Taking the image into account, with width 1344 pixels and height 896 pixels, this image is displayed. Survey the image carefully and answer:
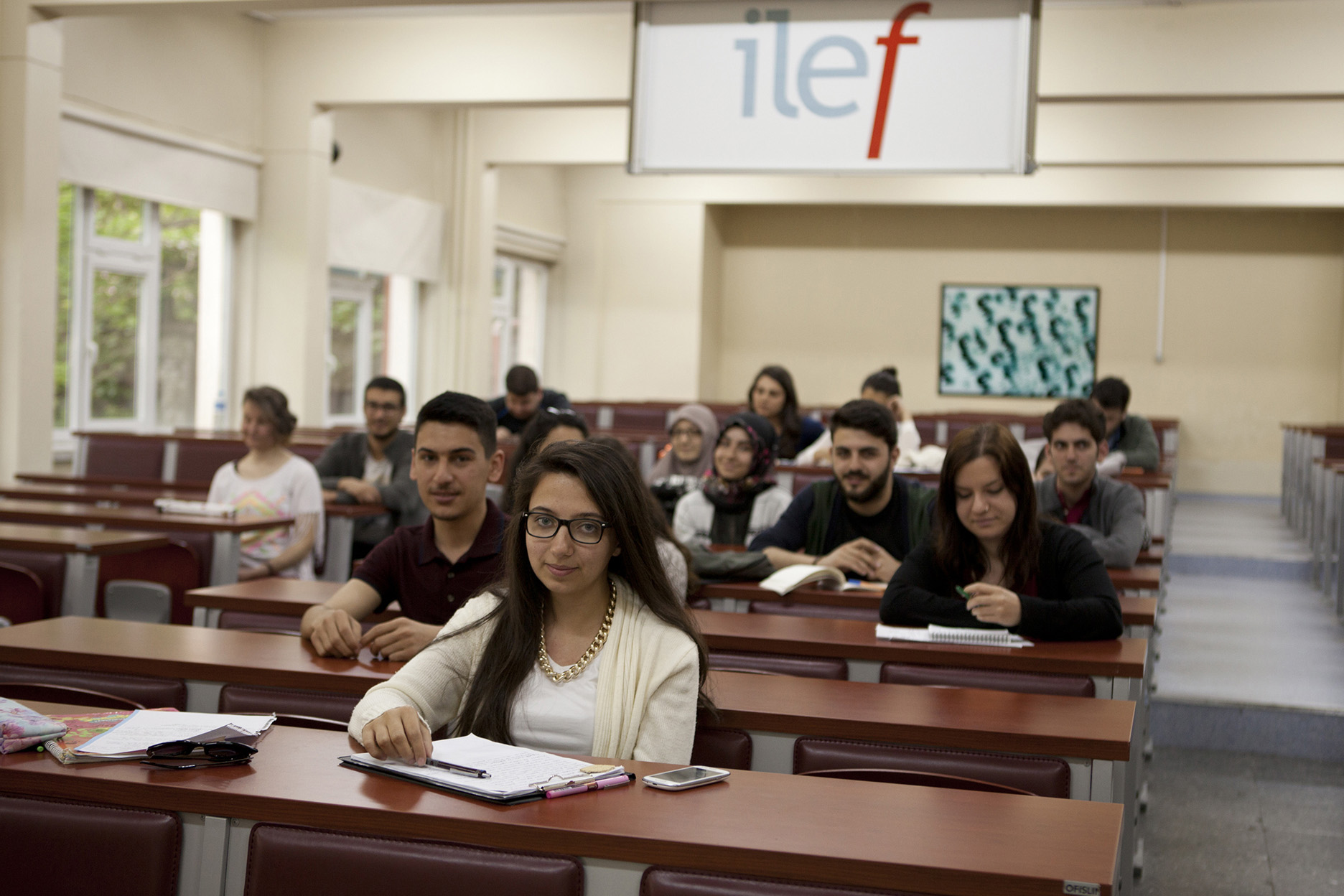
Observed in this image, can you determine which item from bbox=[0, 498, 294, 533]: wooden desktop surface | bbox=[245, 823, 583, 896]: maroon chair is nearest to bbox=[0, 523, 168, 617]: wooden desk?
bbox=[0, 498, 294, 533]: wooden desktop surface

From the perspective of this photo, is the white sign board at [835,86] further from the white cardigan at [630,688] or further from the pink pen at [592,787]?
the pink pen at [592,787]

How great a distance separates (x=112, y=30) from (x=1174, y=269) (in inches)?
418

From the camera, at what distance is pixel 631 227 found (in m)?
14.4

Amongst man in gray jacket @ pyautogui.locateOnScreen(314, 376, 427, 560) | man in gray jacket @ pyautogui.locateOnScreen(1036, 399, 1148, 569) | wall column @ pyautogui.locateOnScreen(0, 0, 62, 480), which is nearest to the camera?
man in gray jacket @ pyautogui.locateOnScreen(1036, 399, 1148, 569)

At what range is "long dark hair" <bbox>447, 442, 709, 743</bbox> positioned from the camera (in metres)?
2.04

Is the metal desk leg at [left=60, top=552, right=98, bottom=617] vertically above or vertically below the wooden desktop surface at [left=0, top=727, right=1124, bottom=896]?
below

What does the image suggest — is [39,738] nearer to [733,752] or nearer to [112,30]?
[733,752]

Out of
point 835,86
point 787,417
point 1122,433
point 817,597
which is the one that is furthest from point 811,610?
point 1122,433

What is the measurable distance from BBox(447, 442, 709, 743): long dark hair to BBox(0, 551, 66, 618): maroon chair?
2.39 metres

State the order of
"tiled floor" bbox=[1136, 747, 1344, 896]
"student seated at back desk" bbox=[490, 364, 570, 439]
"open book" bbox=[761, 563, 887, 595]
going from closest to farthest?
"tiled floor" bbox=[1136, 747, 1344, 896], "open book" bbox=[761, 563, 887, 595], "student seated at back desk" bbox=[490, 364, 570, 439]

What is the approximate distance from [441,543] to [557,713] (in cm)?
96

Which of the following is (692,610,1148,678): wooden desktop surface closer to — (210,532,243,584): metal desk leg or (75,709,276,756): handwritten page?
(75,709,276,756): handwritten page

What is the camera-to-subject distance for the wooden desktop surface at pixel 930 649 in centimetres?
264

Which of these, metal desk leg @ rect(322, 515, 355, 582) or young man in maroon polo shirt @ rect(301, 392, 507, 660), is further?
metal desk leg @ rect(322, 515, 355, 582)
